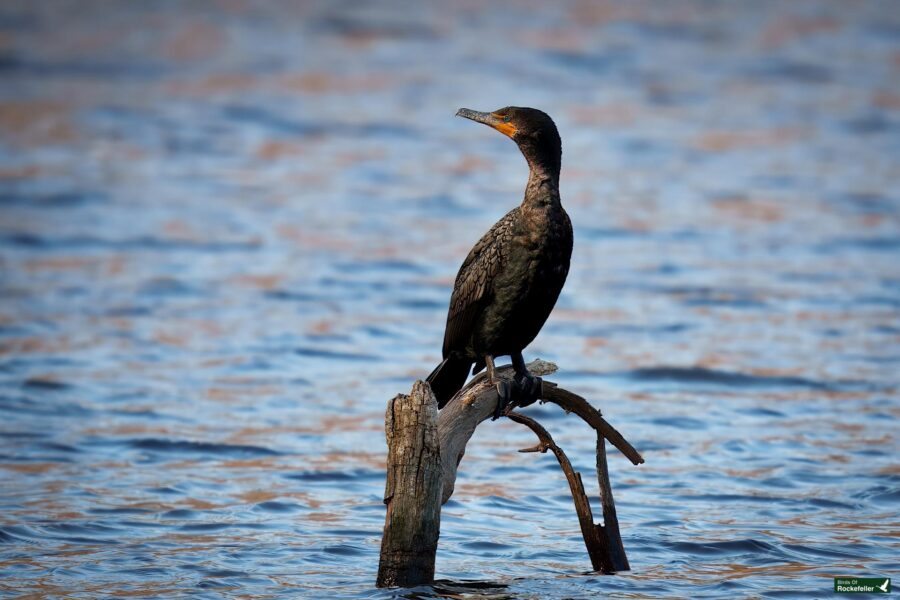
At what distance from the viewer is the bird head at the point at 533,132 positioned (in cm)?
790

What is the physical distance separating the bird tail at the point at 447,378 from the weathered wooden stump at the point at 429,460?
1.18ft

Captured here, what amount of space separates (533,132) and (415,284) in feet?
36.7

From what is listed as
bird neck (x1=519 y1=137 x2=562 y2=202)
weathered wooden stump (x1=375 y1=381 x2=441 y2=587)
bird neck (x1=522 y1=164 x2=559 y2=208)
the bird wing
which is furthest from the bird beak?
weathered wooden stump (x1=375 y1=381 x2=441 y2=587)

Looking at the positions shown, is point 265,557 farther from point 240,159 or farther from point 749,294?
point 240,159

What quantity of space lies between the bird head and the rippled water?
246 cm

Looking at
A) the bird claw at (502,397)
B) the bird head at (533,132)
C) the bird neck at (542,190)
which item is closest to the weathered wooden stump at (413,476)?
the bird claw at (502,397)

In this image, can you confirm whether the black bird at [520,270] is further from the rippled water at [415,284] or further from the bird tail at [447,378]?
the rippled water at [415,284]

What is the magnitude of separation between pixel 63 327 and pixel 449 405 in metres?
10.2

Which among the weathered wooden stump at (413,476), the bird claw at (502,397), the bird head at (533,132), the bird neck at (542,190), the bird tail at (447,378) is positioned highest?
the bird head at (533,132)

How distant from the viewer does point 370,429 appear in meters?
13.0

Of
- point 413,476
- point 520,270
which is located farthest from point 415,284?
point 413,476

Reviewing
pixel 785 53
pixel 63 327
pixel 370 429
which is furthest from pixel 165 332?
pixel 785 53

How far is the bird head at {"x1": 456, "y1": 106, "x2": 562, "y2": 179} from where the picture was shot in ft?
25.9

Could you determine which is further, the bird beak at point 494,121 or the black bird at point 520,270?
the bird beak at point 494,121
